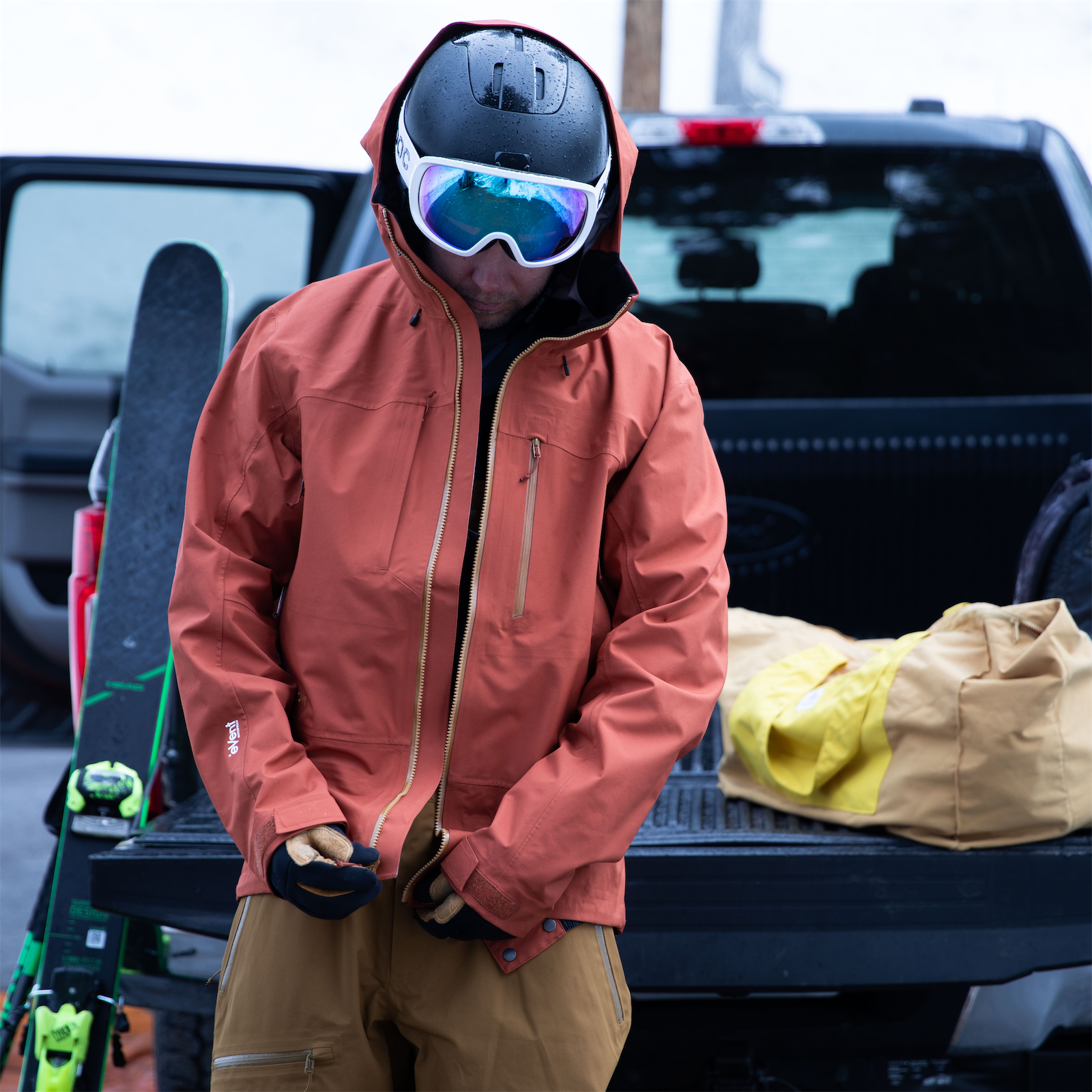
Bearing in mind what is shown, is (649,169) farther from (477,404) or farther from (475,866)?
(475,866)

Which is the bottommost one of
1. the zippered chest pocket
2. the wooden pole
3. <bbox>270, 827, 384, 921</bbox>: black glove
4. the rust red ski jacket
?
the zippered chest pocket

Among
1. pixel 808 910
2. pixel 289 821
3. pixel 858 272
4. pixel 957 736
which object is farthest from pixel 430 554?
pixel 858 272

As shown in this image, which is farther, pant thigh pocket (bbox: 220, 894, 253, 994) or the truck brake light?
the truck brake light

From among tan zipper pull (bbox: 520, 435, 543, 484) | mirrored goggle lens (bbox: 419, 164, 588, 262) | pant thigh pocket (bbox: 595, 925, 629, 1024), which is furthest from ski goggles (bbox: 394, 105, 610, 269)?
pant thigh pocket (bbox: 595, 925, 629, 1024)

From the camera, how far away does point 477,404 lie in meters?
1.55

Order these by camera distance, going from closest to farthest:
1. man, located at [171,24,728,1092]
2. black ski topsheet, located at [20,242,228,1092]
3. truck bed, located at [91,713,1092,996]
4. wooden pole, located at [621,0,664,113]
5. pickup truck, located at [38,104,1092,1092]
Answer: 1. man, located at [171,24,728,1092]
2. truck bed, located at [91,713,1092,996]
3. black ski topsheet, located at [20,242,228,1092]
4. pickup truck, located at [38,104,1092,1092]
5. wooden pole, located at [621,0,664,113]

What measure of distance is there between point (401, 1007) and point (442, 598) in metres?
0.52

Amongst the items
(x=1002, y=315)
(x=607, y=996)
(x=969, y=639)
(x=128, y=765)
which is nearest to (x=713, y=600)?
(x=607, y=996)

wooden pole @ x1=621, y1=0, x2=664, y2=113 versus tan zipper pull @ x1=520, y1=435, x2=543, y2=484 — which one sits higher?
wooden pole @ x1=621, y1=0, x2=664, y2=113

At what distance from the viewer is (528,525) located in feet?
5.04

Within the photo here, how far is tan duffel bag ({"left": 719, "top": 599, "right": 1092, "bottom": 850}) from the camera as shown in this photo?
79.4 inches

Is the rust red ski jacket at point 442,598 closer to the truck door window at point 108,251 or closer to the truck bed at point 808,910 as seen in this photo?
the truck bed at point 808,910

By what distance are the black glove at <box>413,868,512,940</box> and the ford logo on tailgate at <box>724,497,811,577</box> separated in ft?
5.27

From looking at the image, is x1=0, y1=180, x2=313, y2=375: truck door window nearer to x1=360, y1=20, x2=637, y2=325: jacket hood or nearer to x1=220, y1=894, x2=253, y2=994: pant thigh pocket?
x1=360, y1=20, x2=637, y2=325: jacket hood
